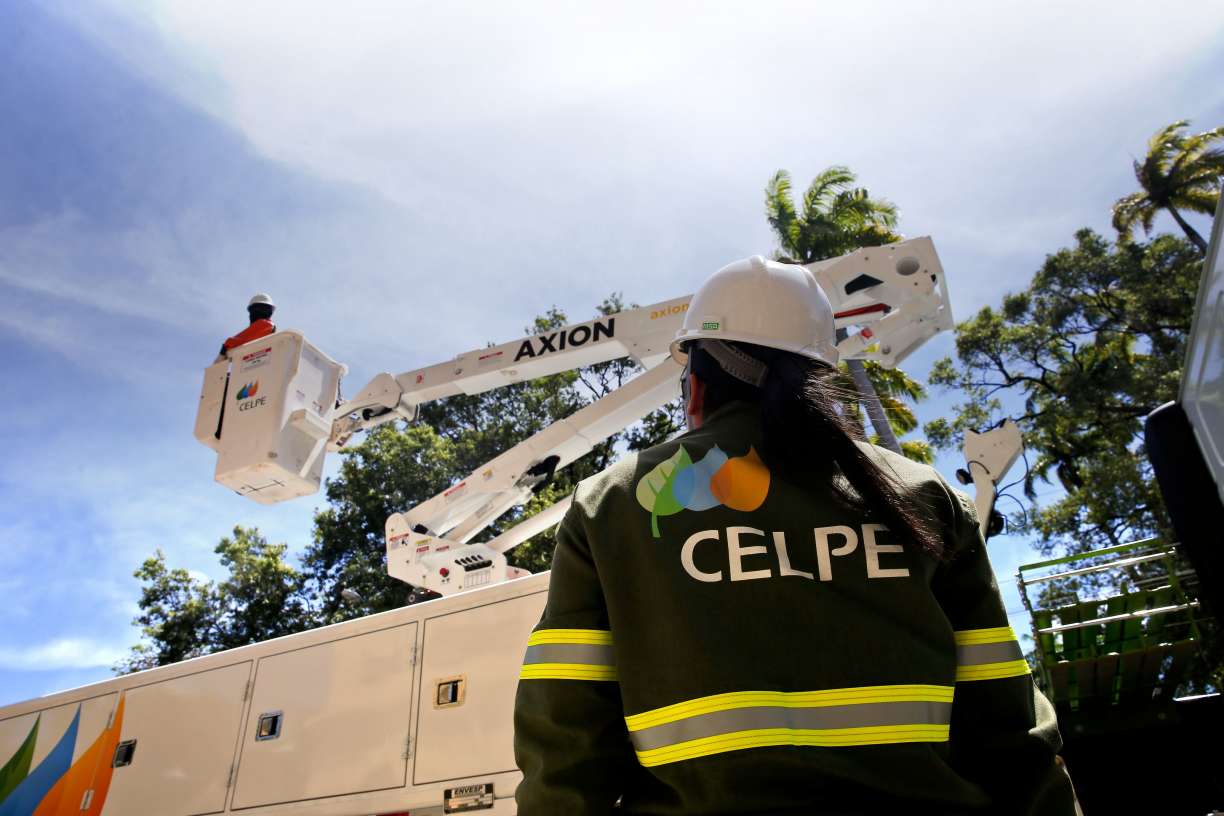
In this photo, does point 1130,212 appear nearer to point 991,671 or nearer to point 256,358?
point 256,358

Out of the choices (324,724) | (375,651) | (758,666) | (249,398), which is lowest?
(758,666)

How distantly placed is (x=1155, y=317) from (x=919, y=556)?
20126 mm

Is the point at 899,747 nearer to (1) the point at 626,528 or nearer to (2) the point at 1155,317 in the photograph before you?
(1) the point at 626,528

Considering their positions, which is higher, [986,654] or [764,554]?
[764,554]

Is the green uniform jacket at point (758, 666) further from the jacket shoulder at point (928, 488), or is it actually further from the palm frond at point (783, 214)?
the palm frond at point (783, 214)

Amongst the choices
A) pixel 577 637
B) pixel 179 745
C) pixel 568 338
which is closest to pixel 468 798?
pixel 179 745

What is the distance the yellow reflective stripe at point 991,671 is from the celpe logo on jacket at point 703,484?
0.47 metres

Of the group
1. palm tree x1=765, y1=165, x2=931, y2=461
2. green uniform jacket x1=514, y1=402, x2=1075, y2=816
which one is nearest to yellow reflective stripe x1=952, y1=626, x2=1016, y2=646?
green uniform jacket x1=514, y1=402, x2=1075, y2=816

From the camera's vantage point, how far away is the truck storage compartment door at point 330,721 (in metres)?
4.96

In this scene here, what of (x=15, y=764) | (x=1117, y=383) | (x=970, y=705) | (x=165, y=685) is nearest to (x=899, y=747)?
(x=970, y=705)

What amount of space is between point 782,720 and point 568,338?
6.41 meters

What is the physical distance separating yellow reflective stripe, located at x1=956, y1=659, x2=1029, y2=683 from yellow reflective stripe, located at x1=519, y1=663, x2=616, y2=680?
62 cm

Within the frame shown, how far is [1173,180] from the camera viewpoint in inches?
799

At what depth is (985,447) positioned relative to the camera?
19.0 ft
